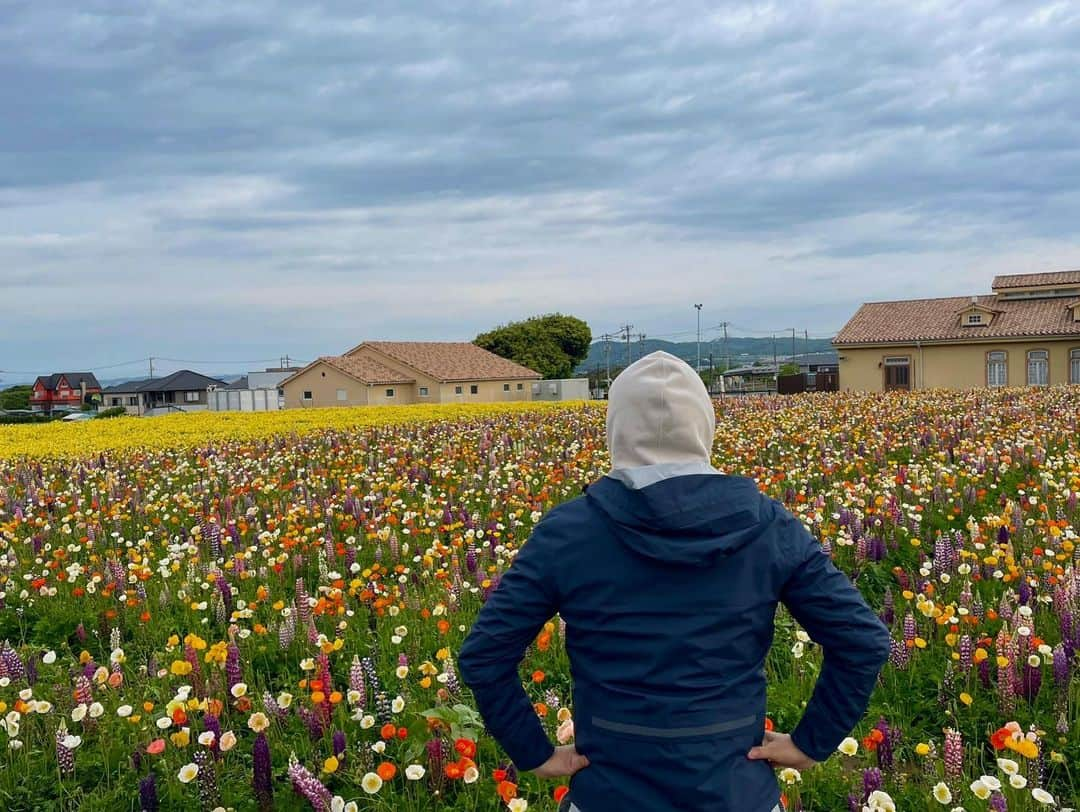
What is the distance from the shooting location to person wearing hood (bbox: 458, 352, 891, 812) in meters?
2.24

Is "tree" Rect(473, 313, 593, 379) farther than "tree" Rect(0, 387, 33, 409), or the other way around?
"tree" Rect(0, 387, 33, 409)

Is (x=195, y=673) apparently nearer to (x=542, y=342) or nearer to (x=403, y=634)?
(x=403, y=634)

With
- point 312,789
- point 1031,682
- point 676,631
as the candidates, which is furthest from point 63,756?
point 1031,682

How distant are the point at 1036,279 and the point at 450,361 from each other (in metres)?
39.2

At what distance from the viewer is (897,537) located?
7512 millimetres

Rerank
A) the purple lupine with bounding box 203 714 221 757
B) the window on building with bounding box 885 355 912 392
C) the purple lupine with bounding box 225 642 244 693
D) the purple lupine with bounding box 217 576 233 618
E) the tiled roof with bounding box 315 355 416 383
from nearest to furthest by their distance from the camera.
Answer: the purple lupine with bounding box 203 714 221 757, the purple lupine with bounding box 225 642 244 693, the purple lupine with bounding box 217 576 233 618, the window on building with bounding box 885 355 912 392, the tiled roof with bounding box 315 355 416 383

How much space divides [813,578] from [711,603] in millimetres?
297

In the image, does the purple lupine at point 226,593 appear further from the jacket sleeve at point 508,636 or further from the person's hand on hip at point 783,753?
the person's hand on hip at point 783,753

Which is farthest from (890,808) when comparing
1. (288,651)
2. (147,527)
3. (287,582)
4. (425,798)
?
(147,527)

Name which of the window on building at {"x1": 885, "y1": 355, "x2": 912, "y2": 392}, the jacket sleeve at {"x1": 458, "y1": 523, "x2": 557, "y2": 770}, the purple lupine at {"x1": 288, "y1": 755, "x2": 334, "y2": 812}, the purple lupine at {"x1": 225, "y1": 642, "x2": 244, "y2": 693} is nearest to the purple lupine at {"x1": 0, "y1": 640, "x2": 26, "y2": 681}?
the purple lupine at {"x1": 225, "y1": 642, "x2": 244, "y2": 693}

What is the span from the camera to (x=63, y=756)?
164 inches

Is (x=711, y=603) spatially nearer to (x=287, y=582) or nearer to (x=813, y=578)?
(x=813, y=578)

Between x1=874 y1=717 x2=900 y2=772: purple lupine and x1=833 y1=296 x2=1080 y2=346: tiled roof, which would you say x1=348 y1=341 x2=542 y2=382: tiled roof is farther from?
x1=874 y1=717 x2=900 y2=772: purple lupine

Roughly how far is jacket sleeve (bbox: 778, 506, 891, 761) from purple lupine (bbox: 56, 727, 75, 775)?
354 cm
